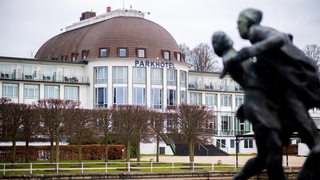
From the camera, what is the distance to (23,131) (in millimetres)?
41781

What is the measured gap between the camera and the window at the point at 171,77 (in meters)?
73.9

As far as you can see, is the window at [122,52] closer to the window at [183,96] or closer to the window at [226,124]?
the window at [183,96]

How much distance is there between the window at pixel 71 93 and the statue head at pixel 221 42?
64.3m

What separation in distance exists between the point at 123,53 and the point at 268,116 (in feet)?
212

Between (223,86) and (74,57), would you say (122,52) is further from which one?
(223,86)

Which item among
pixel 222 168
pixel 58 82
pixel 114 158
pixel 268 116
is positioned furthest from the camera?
pixel 58 82

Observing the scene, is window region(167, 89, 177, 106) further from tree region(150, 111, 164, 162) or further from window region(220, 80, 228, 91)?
tree region(150, 111, 164, 162)

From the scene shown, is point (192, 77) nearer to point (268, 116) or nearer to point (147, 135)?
point (147, 135)

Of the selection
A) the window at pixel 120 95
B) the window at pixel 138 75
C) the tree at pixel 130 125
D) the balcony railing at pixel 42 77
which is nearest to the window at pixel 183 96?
the window at pixel 138 75

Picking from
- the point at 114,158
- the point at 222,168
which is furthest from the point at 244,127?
the point at 222,168

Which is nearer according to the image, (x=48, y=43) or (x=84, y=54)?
(x=84, y=54)

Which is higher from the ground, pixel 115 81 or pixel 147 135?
pixel 115 81

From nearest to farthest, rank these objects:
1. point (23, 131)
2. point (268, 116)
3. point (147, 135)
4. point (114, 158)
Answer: point (268, 116) → point (23, 131) → point (147, 135) → point (114, 158)

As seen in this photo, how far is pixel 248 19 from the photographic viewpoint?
7.18m
